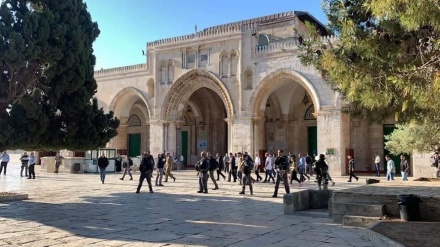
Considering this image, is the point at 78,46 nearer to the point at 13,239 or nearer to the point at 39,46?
the point at 39,46

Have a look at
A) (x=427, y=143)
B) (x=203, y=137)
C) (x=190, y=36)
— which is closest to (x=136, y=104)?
(x=203, y=137)

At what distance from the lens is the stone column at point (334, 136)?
1922 cm

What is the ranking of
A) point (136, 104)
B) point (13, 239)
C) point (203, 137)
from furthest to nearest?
point (136, 104), point (203, 137), point (13, 239)

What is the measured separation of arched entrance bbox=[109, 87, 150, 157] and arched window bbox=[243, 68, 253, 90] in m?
8.25

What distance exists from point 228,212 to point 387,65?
4.94m

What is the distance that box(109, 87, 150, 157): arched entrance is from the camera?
27609 millimetres

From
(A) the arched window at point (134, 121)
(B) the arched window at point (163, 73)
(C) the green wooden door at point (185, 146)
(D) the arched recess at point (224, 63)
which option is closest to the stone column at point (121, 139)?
(A) the arched window at point (134, 121)

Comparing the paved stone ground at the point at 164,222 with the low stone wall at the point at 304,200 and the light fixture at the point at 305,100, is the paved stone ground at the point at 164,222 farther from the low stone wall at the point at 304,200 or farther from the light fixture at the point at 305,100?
the light fixture at the point at 305,100

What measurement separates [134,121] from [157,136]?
278 inches

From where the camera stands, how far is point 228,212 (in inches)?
366

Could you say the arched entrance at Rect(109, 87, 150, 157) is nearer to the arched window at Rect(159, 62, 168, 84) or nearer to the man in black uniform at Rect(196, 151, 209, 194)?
the arched window at Rect(159, 62, 168, 84)

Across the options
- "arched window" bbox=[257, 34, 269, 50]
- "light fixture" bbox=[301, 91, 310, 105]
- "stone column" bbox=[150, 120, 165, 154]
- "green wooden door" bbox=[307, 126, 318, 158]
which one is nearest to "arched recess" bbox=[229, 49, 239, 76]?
"arched window" bbox=[257, 34, 269, 50]

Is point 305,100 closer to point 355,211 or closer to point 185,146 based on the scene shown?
point 185,146

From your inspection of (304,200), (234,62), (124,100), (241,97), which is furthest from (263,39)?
(304,200)
